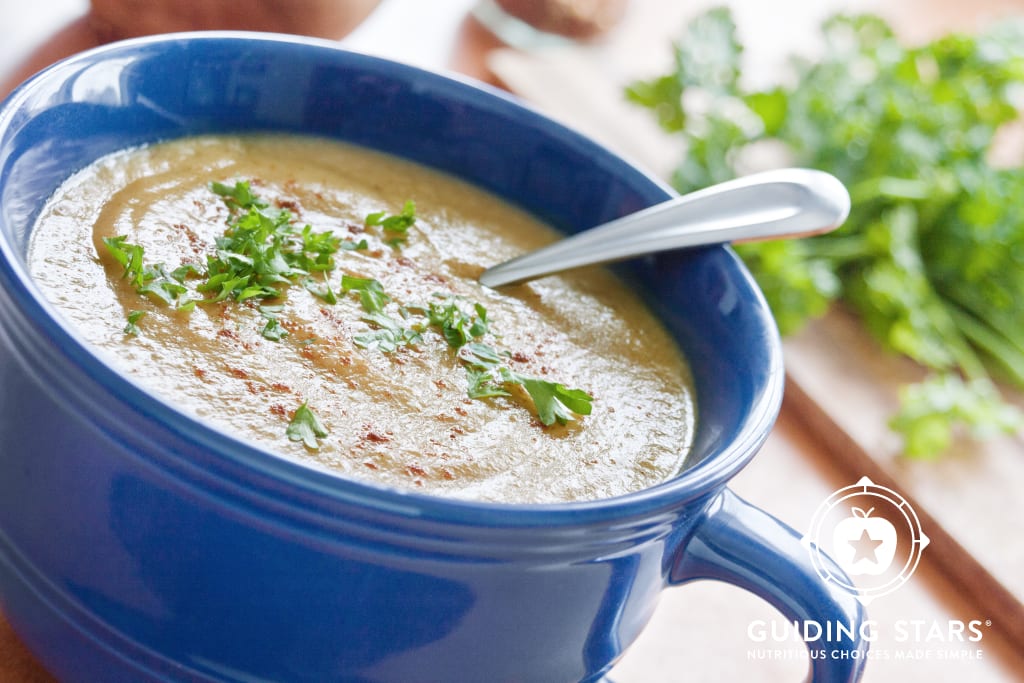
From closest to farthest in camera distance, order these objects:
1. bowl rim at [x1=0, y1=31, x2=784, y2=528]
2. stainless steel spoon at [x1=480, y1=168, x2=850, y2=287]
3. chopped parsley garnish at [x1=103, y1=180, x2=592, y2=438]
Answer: bowl rim at [x1=0, y1=31, x2=784, y2=528], chopped parsley garnish at [x1=103, y1=180, x2=592, y2=438], stainless steel spoon at [x1=480, y1=168, x2=850, y2=287]

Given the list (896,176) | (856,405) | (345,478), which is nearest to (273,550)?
(345,478)

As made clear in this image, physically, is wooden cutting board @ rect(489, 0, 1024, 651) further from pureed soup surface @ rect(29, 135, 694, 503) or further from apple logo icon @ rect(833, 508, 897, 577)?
pureed soup surface @ rect(29, 135, 694, 503)

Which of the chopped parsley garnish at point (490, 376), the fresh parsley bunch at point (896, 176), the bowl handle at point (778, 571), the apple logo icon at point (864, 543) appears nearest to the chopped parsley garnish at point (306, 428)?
the chopped parsley garnish at point (490, 376)

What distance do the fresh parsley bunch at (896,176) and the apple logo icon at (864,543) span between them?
0.30m

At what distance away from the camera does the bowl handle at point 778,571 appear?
0.87m

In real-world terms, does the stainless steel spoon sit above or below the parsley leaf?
above

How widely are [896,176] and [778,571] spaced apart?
1.26 metres

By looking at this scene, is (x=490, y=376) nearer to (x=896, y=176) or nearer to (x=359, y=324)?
(x=359, y=324)

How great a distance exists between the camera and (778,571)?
884 mm

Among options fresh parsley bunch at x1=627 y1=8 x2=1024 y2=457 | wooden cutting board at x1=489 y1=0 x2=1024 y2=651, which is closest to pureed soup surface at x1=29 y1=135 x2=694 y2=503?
wooden cutting board at x1=489 y1=0 x2=1024 y2=651

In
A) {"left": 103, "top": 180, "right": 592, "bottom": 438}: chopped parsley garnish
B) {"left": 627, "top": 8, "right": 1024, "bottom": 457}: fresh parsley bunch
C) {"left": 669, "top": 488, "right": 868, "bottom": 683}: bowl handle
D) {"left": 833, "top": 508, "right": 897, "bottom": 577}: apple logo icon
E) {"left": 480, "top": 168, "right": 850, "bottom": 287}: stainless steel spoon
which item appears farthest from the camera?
{"left": 627, "top": 8, "right": 1024, "bottom": 457}: fresh parsley bunch

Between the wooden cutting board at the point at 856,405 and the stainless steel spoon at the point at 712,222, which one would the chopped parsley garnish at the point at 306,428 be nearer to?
the stainless steel spoon at the point at 712,222

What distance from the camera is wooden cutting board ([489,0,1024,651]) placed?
4.76 ft

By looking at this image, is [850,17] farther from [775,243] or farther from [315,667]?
[315,667]
